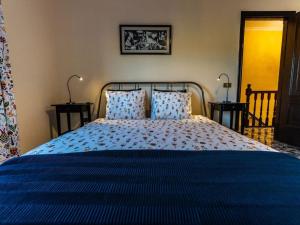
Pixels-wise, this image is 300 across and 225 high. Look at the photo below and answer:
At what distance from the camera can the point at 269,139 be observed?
12.0 ft

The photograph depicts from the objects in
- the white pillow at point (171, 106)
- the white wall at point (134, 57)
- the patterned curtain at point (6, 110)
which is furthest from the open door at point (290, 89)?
the patterned curtain at point (6, 110)

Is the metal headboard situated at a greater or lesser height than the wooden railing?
greater

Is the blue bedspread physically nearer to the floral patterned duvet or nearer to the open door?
the floral patterned duvet

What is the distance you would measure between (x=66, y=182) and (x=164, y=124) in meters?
1.60

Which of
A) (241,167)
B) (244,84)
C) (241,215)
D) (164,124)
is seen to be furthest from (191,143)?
(244,84)

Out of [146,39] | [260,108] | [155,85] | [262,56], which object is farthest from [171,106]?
[262,56]

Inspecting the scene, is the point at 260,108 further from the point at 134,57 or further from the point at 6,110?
the point at 6,110

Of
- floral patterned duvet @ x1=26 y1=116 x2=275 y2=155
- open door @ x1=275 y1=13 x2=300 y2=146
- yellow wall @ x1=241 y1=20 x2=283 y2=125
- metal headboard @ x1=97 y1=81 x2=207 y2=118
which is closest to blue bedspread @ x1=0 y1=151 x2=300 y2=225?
floral patterned duvet @ x1=26 y1=116 x2=275 y2=155

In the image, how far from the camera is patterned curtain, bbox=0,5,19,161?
6.55 feet

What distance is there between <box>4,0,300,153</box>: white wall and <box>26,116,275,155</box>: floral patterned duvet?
118 centimetres

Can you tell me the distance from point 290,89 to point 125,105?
8.96 ft

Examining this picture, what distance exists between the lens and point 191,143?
1.69 m

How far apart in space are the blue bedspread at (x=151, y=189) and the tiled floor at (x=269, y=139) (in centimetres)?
219

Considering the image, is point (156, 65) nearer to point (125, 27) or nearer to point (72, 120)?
point (125, 27)
